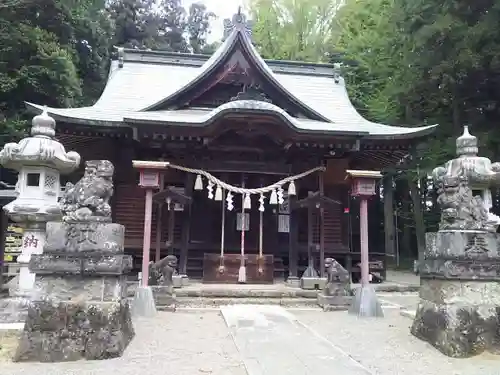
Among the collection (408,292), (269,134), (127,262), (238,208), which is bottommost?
(408,292)

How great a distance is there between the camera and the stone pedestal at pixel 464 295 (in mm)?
5301

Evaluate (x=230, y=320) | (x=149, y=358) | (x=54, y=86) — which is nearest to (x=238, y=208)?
(x=230, y=320)

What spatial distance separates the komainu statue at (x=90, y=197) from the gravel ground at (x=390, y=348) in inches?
144

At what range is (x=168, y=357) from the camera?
5.04 meters

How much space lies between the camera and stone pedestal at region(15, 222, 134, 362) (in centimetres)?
485

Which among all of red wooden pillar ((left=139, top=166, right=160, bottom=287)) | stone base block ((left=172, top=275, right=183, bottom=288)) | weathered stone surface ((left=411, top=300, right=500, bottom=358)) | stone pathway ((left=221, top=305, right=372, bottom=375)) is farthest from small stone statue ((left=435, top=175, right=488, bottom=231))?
stone base block ((left=172, top=275, right=183, bottom=288))

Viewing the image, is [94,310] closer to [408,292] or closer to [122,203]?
[122,203]

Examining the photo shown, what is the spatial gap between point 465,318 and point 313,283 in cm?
501

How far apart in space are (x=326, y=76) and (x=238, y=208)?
754 cm

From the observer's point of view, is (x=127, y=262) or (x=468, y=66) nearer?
(x=127, y=262)

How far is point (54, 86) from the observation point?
→ 53.2 ft

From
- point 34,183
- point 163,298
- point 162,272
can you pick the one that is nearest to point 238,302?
point 163,298

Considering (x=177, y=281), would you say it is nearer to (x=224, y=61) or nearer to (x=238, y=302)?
(x=238, y=302)

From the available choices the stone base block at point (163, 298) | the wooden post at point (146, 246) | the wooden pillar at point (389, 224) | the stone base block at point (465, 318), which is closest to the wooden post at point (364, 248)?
the stone base block at point (465, 318)
